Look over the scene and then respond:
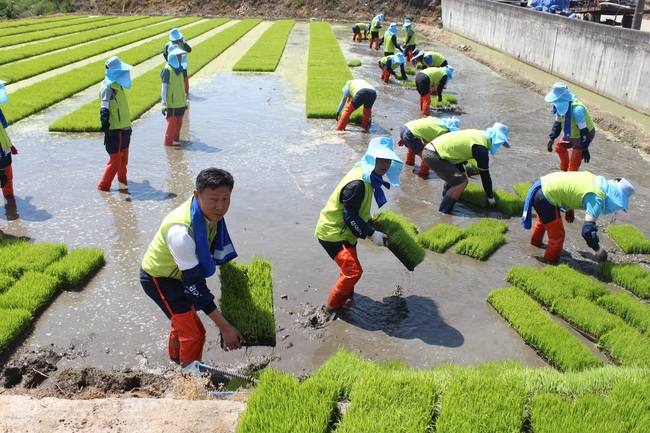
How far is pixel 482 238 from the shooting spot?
278 inches

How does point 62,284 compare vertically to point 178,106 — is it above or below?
below

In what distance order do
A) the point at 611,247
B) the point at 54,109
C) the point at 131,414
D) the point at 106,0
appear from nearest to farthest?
the point at 131,414
the point at 611,247
the point at 54,109
the point at 106,0

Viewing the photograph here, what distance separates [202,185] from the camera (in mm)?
3664

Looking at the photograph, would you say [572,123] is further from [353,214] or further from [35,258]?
[35,258]

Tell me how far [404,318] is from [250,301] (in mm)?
1740

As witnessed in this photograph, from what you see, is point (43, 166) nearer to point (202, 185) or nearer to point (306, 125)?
point (306, 125)

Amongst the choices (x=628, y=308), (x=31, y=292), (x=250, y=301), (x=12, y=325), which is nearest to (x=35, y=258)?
(x=31, y=292)

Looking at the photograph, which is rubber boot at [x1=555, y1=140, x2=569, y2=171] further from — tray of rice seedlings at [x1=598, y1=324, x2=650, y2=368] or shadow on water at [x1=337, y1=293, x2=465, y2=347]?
shadow on water at [x1=337, y1=293, x2=465, y2=347]

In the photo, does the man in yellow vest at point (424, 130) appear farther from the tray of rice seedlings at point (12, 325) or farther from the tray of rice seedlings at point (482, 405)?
the tray of rice seedlings at point (12, 325)

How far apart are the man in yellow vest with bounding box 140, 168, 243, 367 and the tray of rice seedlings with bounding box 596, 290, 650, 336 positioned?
Result: 380 centimetres

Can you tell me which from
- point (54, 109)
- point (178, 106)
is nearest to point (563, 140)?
point (178, 106)

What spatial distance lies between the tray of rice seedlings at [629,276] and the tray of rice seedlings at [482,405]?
2.92 m

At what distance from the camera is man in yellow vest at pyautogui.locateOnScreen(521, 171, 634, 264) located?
600 cm

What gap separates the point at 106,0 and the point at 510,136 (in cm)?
3737
